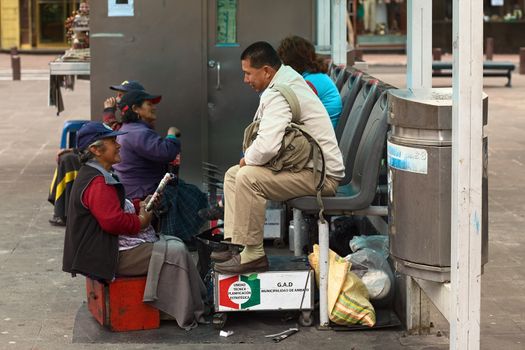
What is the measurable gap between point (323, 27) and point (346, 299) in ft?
17.2

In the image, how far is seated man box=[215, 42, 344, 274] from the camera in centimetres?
612

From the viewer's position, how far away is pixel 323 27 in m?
10.9

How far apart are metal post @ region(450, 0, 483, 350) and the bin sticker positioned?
27cm

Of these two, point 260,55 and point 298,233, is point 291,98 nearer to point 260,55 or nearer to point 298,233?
point 260,55

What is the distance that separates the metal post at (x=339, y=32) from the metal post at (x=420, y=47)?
3.75 metres

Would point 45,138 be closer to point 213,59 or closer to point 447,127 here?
point 213,59

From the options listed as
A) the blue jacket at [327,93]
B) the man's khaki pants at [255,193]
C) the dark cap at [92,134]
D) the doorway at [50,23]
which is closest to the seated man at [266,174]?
the man's khaki pants at [255,193]

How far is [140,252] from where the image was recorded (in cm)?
629

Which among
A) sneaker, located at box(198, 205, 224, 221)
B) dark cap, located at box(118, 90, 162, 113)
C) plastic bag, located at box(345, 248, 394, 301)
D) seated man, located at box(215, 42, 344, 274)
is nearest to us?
seated man, located at box(215, 42, 344, 274)

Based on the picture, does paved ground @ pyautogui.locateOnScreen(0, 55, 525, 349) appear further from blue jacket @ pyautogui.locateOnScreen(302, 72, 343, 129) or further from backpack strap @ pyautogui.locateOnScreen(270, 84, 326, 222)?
blue jacket @ pyautogui.locateOnScreen(302, 72, 343, 129)

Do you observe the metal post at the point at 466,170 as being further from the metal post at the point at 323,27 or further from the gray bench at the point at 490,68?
the gray bench at the point at 490,68

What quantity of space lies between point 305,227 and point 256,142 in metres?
1.89

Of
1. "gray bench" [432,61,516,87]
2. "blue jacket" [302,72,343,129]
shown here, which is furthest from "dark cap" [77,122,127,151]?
"gray bench" [432,61,516,87]

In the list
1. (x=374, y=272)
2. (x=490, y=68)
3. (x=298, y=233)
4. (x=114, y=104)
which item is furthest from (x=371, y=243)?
(x=490, y=68)
